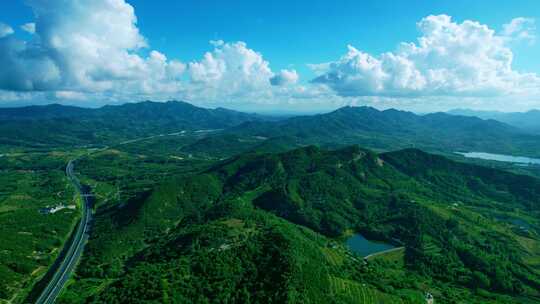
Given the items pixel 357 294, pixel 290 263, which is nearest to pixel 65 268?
pixel 290 263

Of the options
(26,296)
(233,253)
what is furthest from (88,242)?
(233,253)

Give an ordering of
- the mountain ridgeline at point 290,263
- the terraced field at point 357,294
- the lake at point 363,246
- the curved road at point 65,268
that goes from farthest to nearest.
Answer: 1. the lake at point 363,246
2. the curved road at point 65,268
3. the terraced field at point 357,294
4. the mountain ridgeline at point 290,263

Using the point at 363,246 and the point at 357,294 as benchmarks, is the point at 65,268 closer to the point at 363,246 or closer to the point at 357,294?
the point at 357,294

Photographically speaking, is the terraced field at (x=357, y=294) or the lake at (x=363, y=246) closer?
the terraced field at (x=357, y=294)

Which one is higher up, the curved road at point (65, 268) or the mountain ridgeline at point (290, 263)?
the mountain ridgeline at point (290, 263)

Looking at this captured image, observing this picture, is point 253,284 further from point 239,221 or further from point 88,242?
point 88,242

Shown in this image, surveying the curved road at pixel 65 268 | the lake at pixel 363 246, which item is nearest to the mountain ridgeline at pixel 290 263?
the curved road at pixel 65 268

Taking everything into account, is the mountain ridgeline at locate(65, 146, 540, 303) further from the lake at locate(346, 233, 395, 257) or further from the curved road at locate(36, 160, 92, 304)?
the lake at locate(346, 233, 395, 257)

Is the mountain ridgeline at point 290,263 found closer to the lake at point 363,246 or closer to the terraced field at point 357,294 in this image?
the terraced field at point 357,294
